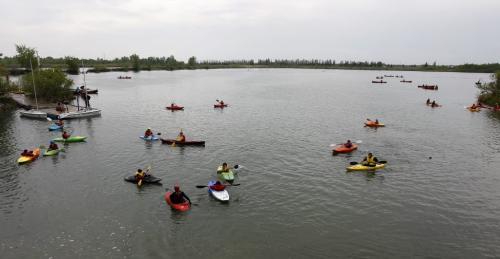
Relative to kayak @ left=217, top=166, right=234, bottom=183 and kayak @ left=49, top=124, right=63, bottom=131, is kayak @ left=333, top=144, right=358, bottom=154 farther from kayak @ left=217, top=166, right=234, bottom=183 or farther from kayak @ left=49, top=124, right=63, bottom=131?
kayak @ left=49, top=124, right=63, bottom=131

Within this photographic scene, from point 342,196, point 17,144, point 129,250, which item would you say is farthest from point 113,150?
point 342,196

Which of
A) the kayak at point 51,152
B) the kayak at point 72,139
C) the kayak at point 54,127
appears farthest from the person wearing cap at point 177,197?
the kayak at point 54,127

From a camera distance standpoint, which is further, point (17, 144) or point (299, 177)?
point (17, 144)

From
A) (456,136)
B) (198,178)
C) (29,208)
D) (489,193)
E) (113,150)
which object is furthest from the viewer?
(456,136)

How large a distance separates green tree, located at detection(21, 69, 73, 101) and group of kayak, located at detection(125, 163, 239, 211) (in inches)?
2284

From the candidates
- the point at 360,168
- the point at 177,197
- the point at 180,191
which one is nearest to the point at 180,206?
the point at 177,197

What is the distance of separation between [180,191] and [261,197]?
718 centimetres

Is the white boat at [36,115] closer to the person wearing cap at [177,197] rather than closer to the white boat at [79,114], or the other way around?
the white boat at [79,114]

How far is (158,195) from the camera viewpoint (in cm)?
3266

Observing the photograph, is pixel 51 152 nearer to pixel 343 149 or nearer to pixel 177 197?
pixel 177 197

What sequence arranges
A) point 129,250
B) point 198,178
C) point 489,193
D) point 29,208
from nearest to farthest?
point 129,250 → point 29,208 → point 489,193 → point 198,178

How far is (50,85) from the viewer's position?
8244cm

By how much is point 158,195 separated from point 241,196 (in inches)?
292

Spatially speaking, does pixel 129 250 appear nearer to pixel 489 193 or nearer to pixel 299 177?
pixel 299 177
